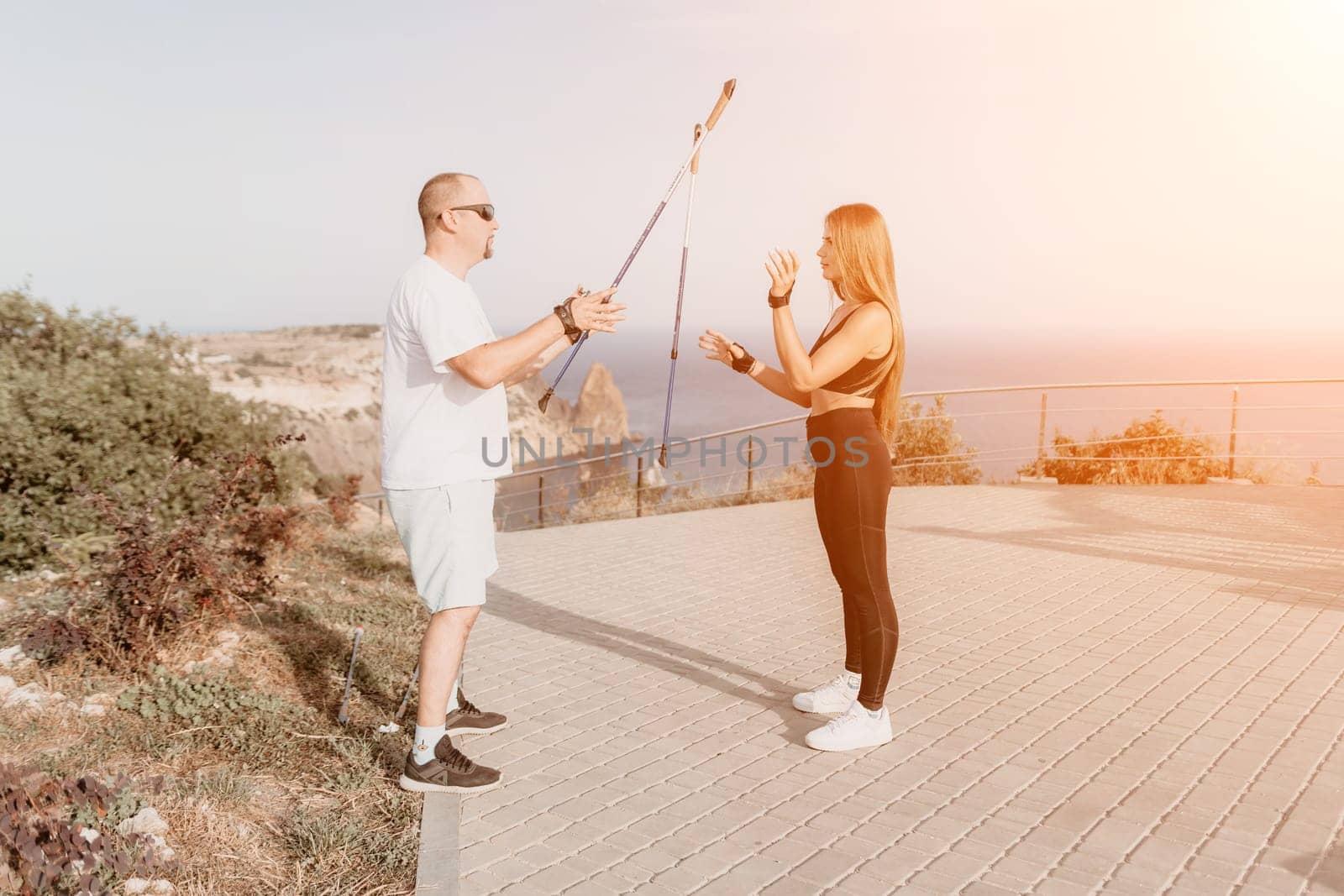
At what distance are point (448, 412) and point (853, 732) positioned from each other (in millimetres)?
2024

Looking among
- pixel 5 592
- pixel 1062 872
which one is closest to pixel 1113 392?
pixel 1062 872

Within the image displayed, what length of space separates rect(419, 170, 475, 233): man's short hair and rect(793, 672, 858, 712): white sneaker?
2.54 meters

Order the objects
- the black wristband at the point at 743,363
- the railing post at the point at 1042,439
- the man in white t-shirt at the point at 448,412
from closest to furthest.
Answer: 1. the man in white t-shirt at the point at 448,412
2. the black wristband at the point at 743,363
3. the railing post at the point at 1042,439

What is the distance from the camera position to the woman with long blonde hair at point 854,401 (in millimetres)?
3725

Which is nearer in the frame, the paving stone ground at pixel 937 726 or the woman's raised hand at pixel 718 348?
the paving stone ground at pixel 937 726

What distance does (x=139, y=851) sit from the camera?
3.02 meters

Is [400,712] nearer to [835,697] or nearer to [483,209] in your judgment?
[835,697]

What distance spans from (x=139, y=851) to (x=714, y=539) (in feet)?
20.1

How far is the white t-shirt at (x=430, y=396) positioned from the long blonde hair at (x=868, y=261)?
1338 mm

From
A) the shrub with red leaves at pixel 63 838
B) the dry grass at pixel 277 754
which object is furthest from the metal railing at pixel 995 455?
the shrub with red leaves at pixel 63 838

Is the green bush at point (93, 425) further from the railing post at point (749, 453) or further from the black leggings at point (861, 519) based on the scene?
the railing post at point (749, 453)

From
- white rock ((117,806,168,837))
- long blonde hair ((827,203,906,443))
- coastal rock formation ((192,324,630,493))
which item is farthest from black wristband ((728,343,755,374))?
coastal rock formation ((192,324,630,493))

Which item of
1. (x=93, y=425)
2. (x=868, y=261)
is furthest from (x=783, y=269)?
(x=93, y=425)

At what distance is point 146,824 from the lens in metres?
3.23
